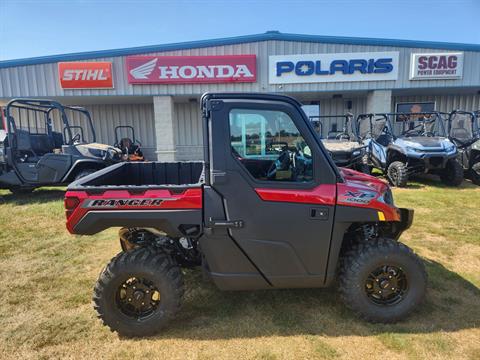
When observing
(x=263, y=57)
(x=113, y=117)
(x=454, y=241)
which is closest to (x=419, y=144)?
(x=454, y=241)

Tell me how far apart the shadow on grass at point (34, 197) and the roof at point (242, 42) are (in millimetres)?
5921

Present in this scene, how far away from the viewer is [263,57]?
11828 mm

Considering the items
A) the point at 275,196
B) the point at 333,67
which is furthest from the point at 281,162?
the point at 333,67

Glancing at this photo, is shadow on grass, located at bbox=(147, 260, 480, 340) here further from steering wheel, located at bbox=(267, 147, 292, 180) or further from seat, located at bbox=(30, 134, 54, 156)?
seat, located at bbox=(30, 134, 54, 156)

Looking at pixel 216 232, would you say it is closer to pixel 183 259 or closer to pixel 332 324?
pixel 183 259

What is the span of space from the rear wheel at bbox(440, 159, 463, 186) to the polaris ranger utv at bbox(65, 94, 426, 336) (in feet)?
24.1

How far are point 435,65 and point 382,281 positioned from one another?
39.8ft

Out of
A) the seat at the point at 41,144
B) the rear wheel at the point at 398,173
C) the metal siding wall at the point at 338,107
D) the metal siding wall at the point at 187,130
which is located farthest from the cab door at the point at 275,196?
the metal siding wall at the point at 338,107

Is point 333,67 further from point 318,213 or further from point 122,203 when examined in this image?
point 122,203

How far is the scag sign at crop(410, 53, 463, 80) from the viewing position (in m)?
11.6

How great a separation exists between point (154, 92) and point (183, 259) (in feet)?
33.2

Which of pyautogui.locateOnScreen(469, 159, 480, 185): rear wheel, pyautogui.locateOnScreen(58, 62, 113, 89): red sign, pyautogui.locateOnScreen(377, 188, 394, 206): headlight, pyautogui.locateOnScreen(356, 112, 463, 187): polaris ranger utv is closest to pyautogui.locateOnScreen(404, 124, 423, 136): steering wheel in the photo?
pyautogui.locateOnScreen(356, 112, 463, 187): polaris ranger utv

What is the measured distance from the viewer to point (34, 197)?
7.93m

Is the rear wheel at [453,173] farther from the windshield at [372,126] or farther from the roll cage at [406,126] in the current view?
the windshield at [372,126]
